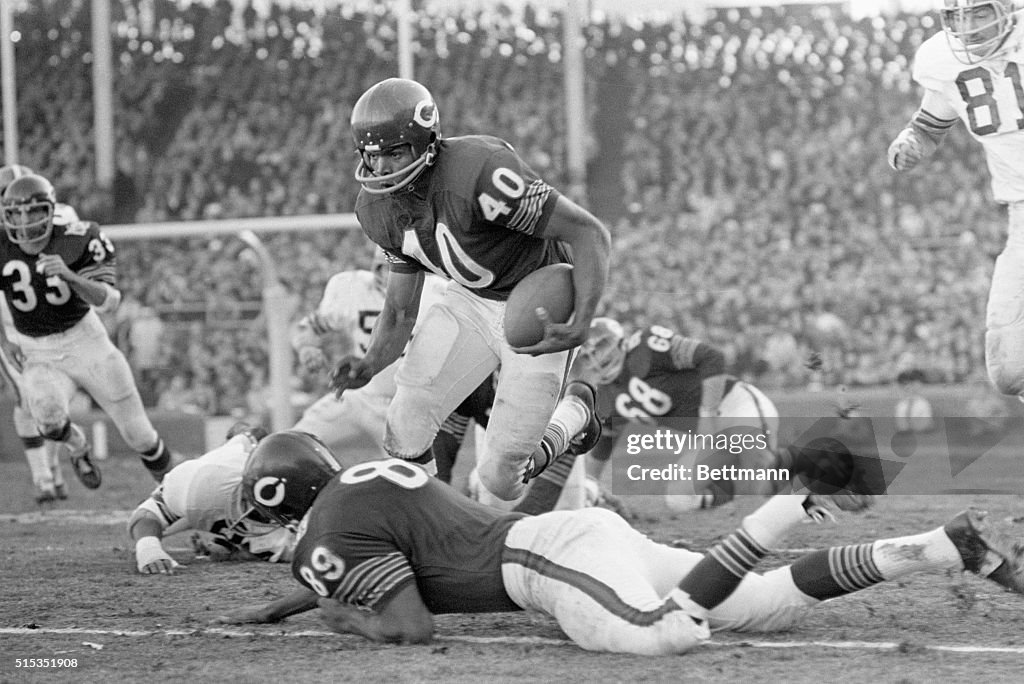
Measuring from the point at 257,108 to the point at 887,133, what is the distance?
27.7 ft

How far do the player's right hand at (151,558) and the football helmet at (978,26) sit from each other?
13.0 ft

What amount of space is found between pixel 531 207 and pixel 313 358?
3286 mm

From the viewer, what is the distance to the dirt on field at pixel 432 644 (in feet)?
11.8

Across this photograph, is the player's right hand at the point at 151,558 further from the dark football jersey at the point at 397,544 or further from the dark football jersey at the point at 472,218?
the dark football jersey at the point at 397,544

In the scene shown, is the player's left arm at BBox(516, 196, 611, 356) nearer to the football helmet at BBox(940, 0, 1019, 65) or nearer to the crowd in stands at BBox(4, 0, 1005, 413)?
the football helmet at BBox(940, 0, 1019, 65)

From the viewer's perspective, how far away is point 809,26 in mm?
18625

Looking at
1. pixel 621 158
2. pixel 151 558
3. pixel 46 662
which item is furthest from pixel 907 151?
pixel 621 158

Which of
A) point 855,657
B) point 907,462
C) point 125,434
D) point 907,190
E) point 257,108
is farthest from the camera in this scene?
point 257,108

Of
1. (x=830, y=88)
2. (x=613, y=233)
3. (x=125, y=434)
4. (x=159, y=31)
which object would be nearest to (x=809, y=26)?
(x=830, y=88)

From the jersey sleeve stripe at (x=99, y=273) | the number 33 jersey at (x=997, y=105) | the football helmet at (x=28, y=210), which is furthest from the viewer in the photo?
the jersey sleeve stripe at (x=99, y=273)

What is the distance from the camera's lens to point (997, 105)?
17.8ft

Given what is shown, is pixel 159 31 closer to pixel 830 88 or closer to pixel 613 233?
pixel 613 233

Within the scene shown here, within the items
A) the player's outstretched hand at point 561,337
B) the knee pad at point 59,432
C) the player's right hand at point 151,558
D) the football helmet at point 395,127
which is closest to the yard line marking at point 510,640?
the player's outstretched hand at point 561,337

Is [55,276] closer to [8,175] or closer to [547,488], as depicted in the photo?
[8,175]
